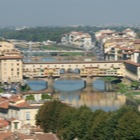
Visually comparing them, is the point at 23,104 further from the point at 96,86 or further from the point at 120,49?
the point at 120,49

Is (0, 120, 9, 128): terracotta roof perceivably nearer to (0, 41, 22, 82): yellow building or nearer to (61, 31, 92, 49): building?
(0, 41, 22, 82): yellow building

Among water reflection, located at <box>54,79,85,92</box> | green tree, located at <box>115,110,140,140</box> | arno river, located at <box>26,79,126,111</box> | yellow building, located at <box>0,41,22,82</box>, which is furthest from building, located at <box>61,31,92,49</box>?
green tree, located at <box>115,110,140,140</box>

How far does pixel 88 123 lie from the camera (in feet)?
38.1

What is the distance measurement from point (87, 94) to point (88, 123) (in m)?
12.5

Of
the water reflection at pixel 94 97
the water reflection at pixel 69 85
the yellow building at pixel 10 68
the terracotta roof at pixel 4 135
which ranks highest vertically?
the terracotta roof at pixel 4 135

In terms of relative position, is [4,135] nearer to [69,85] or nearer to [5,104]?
[5,104]

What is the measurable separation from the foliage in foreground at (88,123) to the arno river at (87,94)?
6.21 meters

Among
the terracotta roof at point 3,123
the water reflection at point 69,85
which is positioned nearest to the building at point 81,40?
the water reflection at point 69,85

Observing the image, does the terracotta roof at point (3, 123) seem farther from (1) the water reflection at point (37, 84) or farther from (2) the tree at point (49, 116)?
(1) the water reflection at point (37, 84)

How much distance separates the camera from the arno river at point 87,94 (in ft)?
67.9

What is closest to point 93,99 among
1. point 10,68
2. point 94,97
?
point 94,97

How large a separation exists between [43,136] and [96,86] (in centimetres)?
1692

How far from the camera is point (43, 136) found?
10.4m

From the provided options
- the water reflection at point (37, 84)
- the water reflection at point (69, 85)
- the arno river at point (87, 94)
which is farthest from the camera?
the water reflection at point (37, 84)
